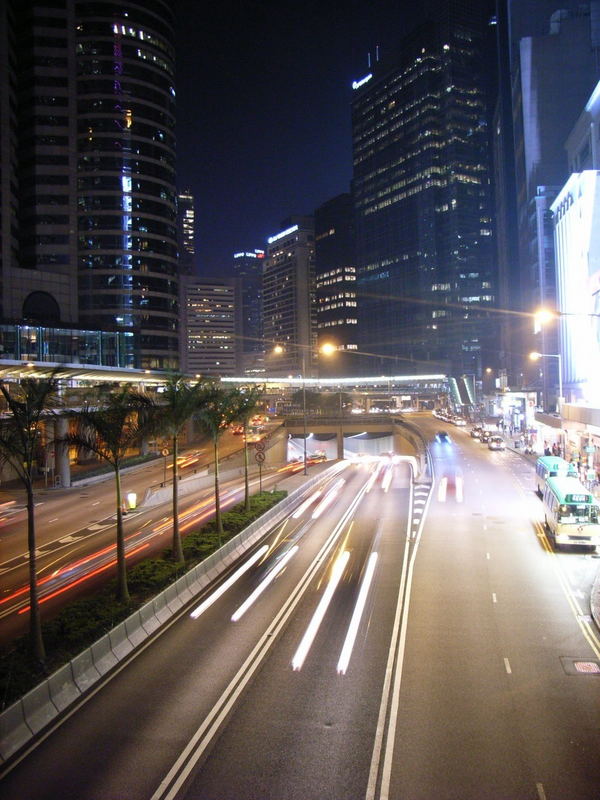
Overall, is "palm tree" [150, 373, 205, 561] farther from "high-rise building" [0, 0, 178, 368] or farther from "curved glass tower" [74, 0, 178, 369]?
"curved glass tower" [74, 0, 178, 369]

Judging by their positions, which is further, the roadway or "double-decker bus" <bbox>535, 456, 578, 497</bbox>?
"double-decker bus" <bbox>535, 456, 578, 497</bbox>

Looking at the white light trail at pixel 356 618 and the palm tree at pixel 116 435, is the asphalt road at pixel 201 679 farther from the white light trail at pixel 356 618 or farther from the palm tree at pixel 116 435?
the palm tree at pixel 116 435

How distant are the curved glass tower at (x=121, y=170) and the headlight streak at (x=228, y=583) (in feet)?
242

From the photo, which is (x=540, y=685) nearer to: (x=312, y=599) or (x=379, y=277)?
(x=312, y=599)

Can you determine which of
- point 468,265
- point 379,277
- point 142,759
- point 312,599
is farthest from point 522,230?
point 142,759

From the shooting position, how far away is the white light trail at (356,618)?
15375 mm

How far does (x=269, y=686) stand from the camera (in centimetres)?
1414

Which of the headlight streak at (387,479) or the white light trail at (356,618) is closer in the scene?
the white light trail at (356,618)

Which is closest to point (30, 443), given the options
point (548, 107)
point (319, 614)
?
point (319, 614)

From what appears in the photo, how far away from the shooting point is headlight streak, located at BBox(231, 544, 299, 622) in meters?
19.2

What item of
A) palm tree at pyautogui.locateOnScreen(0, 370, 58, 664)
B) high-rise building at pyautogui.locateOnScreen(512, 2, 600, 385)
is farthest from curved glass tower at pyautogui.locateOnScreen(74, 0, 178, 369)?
palm tree at pyautogui.locateOnScreen(0, 370, 58, 664)

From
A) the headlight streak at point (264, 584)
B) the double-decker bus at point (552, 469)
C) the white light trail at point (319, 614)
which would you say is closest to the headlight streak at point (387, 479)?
the double-decker bus at point (552, 469)

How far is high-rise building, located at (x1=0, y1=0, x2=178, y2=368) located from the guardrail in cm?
7467

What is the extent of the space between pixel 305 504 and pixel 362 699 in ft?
91.4
